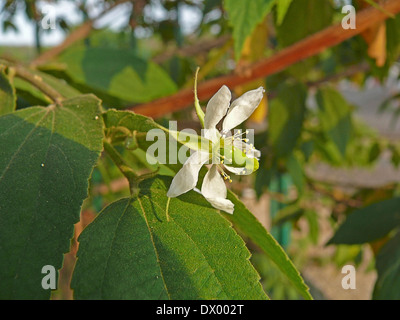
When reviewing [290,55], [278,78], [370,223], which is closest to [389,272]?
[370,223]

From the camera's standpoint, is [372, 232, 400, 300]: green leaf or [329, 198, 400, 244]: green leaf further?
[329, 198, 400, 244]: green leaf

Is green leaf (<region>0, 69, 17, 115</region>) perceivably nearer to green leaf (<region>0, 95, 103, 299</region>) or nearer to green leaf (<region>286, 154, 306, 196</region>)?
green leaf (<region>0, 95, 103, 299</region>)

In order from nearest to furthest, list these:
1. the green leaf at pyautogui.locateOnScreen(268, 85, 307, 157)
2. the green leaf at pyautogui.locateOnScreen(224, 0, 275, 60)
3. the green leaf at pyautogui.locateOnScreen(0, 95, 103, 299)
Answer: the green leaf at pyautogui.locateOnScreen(0, 95, 103, 299) → the green leaf at pyautogui.locateOnScreen(224, 0, 275, 60) → the green leaf at pyautogui.locateOnScreen(268, 85, 307, 157)

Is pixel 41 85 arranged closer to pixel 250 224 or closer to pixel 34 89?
pixel 34 89

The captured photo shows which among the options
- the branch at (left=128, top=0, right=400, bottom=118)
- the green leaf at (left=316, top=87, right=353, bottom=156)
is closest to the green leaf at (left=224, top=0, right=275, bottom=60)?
the branch at (left=128, top=0, right=400, bottom=118)
